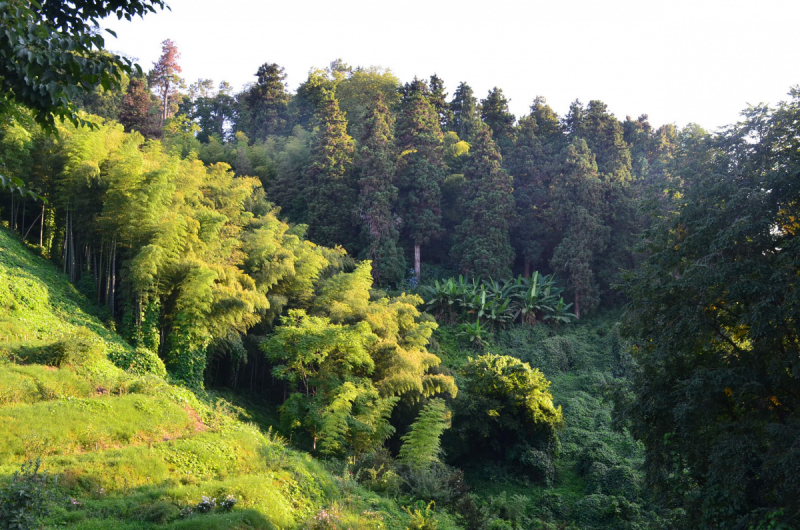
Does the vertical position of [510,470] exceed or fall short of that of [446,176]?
it falls short

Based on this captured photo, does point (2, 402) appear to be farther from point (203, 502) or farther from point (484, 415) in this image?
point (484, 415)

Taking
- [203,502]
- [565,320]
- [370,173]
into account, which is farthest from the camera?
[370,173]

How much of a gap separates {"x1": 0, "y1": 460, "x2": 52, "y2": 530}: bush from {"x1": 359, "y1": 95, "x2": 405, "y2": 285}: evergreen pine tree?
21.1 m

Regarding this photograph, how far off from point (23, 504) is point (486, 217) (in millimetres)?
24582

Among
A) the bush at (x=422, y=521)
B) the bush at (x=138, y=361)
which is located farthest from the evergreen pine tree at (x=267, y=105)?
the bush at (x=422, y=521)

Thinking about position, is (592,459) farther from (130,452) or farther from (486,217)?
(486,217)

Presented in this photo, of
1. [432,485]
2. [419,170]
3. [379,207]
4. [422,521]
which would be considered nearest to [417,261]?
[379,207]

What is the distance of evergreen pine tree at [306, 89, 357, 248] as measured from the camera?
2811cm

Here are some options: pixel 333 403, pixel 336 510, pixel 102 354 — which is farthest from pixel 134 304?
pixel 336 510

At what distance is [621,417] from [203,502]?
761 centimetres

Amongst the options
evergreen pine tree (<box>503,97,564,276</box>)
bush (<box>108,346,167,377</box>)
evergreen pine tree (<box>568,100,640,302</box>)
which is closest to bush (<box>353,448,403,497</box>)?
bush (<box>108,346,167,377</box>)

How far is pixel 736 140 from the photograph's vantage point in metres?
10.1

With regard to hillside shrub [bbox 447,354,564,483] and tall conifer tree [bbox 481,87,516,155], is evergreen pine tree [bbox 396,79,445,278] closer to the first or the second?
tall conifer tree [bbox 481,87,516,155]

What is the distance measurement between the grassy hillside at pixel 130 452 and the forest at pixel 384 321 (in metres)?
0.05
